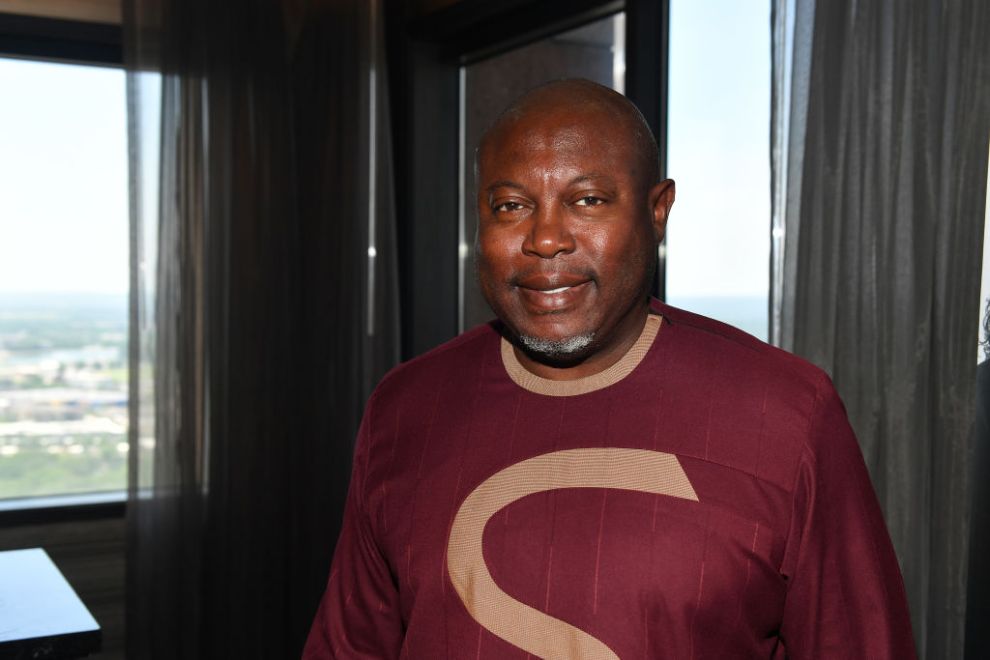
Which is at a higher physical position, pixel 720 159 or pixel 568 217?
pixel 720 159

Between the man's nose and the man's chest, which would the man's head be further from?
the man's chest

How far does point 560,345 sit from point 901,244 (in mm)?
894

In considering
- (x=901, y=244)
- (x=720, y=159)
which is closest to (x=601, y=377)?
(x=901, y=244)

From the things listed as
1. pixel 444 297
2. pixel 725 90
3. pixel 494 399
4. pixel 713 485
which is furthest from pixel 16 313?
pixel 713 485

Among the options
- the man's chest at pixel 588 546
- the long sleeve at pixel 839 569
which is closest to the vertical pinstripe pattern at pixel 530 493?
the man's chest at pixel 588 546

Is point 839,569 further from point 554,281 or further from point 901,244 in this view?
point 901,244

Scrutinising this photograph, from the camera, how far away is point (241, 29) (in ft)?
10.8

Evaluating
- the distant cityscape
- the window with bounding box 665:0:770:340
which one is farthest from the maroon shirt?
the distant cityscape

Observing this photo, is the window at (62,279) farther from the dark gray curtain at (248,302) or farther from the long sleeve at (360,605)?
the long sleeve at (360,605)

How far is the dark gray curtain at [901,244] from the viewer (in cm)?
161

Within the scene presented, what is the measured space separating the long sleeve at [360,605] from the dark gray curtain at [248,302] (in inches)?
83.9

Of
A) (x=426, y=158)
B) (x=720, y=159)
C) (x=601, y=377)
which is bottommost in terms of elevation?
(x=601, y=377)

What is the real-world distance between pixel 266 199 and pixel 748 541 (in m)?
2.62

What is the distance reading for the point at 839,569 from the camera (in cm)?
95
